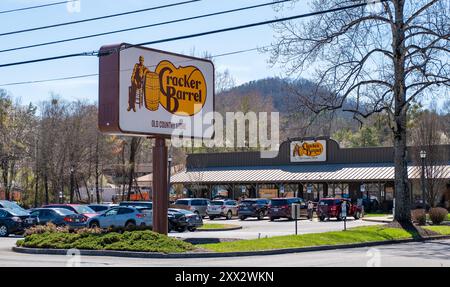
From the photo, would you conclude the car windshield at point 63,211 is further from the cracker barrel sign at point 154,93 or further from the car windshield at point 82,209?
the cracker barrel sign at point 154,93

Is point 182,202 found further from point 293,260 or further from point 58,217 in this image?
point 293,260

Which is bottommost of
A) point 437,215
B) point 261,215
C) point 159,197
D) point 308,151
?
point 261,215

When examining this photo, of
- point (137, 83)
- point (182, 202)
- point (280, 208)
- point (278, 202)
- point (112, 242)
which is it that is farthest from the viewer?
point (182, 202)

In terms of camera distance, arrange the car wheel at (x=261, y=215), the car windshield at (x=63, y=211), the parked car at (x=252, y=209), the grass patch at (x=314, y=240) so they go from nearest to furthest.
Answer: the grass patch at (x=314, y=240), the car windshield at (x=63, y=211), the parked car at (x=252, y=209), the car wheel at (x=261, y=215)

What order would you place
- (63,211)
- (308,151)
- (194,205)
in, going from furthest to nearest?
(308,151) < (194,205) < (63,211)

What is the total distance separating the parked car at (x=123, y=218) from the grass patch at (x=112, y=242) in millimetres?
8550

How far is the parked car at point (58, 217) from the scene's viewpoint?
122 feet

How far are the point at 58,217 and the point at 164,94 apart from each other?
43.1ft

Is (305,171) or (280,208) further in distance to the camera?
(305,171)

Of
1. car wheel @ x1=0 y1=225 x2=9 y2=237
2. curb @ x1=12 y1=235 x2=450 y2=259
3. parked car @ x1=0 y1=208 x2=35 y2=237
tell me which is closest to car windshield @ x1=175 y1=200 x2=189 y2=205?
parked car @ x1=0 y1=208 x2=35 y2=237

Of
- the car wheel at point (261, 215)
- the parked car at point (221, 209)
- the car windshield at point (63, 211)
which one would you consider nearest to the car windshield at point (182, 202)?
the parked car at point (221, 209)

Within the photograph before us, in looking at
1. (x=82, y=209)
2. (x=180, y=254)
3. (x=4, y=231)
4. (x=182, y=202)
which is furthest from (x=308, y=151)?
(x=180, y=254)

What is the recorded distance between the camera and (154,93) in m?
27.5
